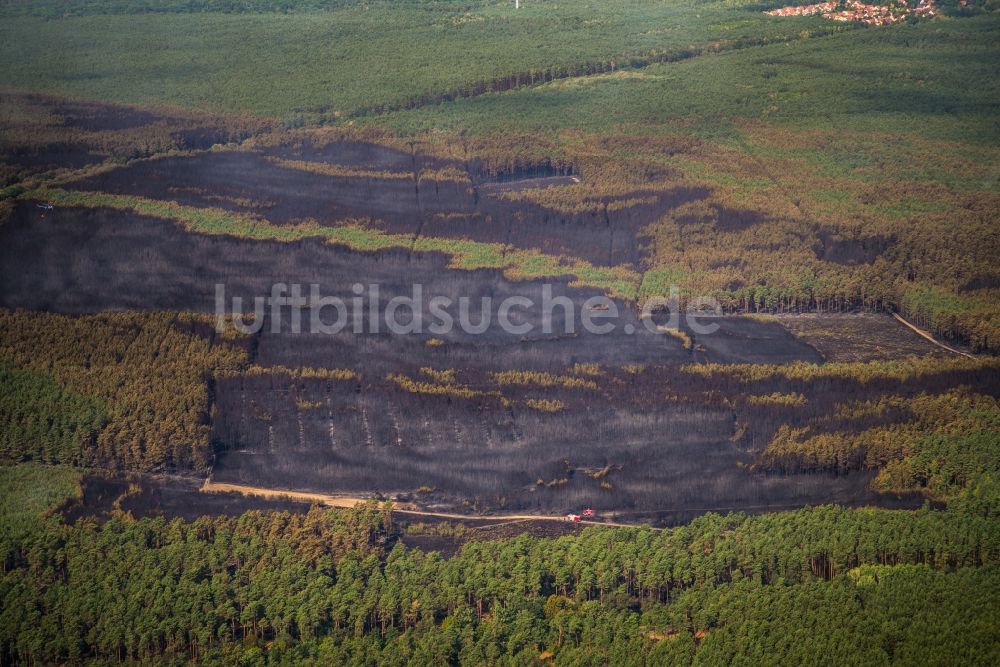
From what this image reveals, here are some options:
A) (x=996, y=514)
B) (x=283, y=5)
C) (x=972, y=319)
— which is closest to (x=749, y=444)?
(x=996, y=514)

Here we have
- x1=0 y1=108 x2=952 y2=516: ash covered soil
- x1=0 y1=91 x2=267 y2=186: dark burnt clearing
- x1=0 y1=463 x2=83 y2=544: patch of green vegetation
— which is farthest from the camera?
x1=0 y1=91 x2=267 y2=186: dark burnt clearing

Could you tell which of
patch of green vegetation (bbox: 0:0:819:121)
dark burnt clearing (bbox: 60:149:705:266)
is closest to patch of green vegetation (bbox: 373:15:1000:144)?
patch of green vegetation (bbox: 0:0:819:121)

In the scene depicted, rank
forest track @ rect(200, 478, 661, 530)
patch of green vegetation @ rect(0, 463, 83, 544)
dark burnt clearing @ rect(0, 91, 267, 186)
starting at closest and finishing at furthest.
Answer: patch of green vegetation @ rect(0, 463, 83, 544), forest track @ rect(200, 478, 661, 530), dark burnt clearing @ rect(0, 91, 267, 186)

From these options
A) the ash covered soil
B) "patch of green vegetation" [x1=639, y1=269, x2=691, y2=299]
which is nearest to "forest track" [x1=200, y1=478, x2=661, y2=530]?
the ash covered soil

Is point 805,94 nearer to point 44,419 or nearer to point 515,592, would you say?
point 44,419

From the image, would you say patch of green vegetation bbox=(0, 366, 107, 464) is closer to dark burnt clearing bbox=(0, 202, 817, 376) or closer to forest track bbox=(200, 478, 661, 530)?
forest track bbox=(200, 478, 661, 530)

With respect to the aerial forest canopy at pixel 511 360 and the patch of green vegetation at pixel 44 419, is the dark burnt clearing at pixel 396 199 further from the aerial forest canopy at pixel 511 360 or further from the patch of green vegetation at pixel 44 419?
the patch of green vegetation at pixel 44 419

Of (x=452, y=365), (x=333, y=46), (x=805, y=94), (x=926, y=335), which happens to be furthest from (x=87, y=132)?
(x=926, y=335)

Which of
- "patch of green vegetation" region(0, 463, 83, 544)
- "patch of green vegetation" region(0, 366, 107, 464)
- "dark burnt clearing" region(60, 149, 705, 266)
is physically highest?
"dark burnt clearing" region(60, 149, 705, 266)

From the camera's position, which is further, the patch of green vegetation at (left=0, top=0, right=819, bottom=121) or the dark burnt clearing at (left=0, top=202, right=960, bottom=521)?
the patch of green vegetation at (left=0, top=0, right=819, bottom=121)

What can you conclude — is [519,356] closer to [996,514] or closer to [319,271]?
[319,271]

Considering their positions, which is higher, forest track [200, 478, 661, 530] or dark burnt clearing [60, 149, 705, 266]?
dark burnt clearing [60, 149, 705, 266]
